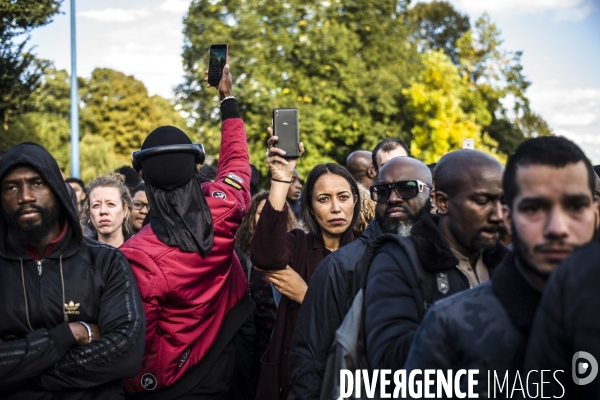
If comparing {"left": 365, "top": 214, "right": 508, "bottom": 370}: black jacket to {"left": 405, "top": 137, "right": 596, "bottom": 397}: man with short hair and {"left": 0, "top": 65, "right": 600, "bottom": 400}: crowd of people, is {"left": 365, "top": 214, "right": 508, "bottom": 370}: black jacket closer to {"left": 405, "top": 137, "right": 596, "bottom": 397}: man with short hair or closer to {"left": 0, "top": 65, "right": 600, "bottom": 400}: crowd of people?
{"left": 0, "top": 65, "right": 600, "bottom": 400}: crowd of people

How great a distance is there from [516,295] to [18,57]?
13112mm

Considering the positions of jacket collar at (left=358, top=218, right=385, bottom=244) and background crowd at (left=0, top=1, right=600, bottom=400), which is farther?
jacket collar at (left=358, top=218, right=385, bottom=244)

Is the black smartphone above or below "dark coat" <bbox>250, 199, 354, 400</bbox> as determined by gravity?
above

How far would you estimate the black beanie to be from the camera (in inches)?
174

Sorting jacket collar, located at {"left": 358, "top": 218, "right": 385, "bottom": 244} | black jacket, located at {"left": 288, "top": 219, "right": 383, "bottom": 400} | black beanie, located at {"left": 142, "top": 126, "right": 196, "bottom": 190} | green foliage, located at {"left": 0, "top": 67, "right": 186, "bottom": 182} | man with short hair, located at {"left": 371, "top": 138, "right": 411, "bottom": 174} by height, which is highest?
green foliage, located at {"left": 0, "top": 67, "right": 186, "bottom": 182}

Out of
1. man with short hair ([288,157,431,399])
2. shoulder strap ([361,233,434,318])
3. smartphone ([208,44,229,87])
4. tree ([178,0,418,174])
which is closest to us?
shoulder strap ([361,233,434,318])

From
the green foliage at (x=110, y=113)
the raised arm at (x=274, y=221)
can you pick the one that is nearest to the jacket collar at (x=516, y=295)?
the raised arm at (x=274, y=221)

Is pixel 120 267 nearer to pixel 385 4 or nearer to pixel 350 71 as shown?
pixel 350 71

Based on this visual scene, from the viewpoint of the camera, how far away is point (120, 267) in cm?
392

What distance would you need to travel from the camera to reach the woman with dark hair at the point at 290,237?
427cm

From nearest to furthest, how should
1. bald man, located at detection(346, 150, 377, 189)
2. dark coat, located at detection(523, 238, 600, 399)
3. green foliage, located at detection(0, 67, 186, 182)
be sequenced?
dark coat, located at detection(523, 238, 600, 399) → bald man, located at detection(346, 150, 377, 189) → green foliage, located at detection(0, 67, 186, 182)

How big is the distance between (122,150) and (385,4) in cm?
3551

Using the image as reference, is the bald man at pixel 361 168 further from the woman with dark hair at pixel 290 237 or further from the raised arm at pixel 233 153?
the raised arm at pixel 233 153

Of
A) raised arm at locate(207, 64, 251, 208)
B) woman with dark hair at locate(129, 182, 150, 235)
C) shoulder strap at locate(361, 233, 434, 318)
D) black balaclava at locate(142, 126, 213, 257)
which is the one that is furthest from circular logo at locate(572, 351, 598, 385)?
woman with dark hair at locate(129, 182, 150, 235)
